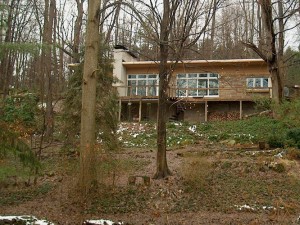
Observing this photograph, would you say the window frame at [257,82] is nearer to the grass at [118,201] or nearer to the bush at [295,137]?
the bush at [295,137]

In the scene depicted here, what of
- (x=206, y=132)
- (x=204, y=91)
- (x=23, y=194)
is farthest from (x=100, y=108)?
(x=204, y=91)

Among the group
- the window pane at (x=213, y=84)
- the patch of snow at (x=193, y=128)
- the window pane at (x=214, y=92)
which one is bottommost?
the patch of snow at (x=193, y=128)

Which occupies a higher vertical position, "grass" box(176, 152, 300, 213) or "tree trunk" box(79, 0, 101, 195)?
"tree trunk" box(79, 0, 101, 195)

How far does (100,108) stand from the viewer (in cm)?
1367

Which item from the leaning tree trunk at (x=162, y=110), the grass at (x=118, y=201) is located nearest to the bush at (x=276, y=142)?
the leaning tree trunk at (x=162, y=110)

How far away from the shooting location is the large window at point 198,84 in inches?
1067

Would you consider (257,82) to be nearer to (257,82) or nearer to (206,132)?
(257,82)

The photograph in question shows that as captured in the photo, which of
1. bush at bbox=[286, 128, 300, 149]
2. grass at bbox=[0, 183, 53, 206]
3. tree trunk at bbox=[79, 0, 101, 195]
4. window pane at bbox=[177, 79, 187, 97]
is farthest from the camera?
window pane at bbox=[177, 79, 187, 97]

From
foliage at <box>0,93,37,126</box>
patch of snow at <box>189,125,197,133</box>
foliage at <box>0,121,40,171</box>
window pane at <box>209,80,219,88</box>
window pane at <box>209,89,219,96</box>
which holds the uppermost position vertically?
window pane at <box>209,80,219,88</box>

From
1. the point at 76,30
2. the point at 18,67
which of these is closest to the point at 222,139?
the point at 76,30

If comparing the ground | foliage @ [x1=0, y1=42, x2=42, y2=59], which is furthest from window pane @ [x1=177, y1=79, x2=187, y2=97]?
foliage @ [x1=0, y1=42, x2=42, y2=59]

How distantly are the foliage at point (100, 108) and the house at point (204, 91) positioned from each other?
1029cm

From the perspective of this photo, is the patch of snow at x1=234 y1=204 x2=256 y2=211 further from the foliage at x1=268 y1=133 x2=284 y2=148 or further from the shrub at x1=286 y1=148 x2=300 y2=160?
the foliage at x1=268 y1=133 x2=284 y2=148

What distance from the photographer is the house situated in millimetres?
25672
